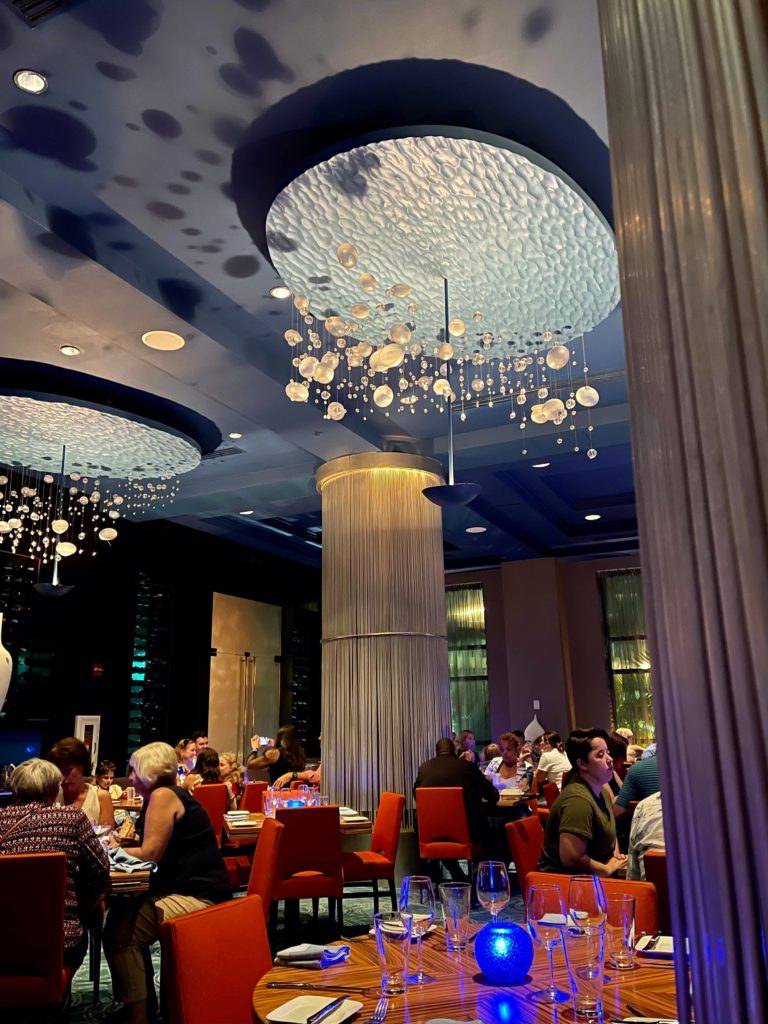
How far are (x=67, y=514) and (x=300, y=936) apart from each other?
6.56 metres

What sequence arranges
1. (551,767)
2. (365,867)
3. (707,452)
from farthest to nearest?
(551,767) → (365,867) → (707,452)

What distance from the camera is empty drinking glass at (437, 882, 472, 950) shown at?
2129 millimetres

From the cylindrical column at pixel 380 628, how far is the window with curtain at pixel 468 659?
703 cm

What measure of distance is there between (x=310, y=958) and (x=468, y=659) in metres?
13.1

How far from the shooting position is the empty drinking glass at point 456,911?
6.98 feet

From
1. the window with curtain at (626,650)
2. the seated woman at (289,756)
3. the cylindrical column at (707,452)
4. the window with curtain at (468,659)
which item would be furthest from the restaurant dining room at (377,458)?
the window with curtain at (468,659)

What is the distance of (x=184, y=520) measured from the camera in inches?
472

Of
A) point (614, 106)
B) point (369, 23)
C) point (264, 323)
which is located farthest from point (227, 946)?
point (264, 323)

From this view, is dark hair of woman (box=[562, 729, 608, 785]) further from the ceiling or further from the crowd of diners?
the ceiling

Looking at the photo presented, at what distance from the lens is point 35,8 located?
333cm

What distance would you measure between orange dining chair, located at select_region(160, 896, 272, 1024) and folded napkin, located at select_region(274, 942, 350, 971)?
4.5 inches

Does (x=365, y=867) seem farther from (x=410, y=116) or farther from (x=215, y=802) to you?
(x=410, y=116)

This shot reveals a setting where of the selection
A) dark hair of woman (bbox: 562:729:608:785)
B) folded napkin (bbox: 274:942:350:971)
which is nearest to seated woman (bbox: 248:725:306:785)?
dark hair of woman (bbox: 562:729:608:785)

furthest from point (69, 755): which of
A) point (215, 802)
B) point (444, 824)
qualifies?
point (444, 824)
